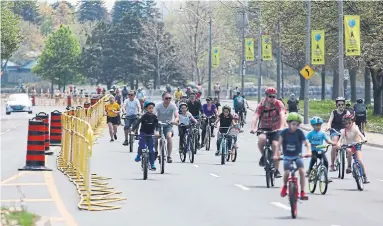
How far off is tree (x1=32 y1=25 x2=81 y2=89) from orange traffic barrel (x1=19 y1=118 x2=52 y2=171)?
398 feet

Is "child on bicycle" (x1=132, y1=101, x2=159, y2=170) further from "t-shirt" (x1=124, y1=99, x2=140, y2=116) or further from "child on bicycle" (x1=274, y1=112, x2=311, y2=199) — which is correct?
"t-shirt" (x1=124, y1=99, x2=140, y2=116)

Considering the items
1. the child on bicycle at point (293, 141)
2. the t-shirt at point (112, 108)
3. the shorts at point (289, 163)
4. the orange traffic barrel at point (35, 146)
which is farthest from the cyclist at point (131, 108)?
the shorts at point (289, 163)

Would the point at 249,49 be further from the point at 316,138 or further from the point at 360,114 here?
the point at 316,138

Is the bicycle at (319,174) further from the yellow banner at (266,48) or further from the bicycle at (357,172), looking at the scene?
the yellow banner at (266,48)

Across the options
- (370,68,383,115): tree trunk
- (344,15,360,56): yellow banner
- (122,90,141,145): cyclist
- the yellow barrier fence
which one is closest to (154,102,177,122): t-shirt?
the yellow barrier fence

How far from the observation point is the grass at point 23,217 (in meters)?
13.7

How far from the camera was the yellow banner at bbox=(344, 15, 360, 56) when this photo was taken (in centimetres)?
4453

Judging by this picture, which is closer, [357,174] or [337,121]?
[357,174]

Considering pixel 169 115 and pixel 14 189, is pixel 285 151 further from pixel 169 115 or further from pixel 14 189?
pixel 169 115

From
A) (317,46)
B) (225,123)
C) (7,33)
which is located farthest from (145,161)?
(7,33)

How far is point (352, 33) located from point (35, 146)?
918 inches

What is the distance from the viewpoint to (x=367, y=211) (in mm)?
16891

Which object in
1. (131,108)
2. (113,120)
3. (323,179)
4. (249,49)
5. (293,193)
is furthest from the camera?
(249,49)

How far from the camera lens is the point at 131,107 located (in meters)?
34.4
